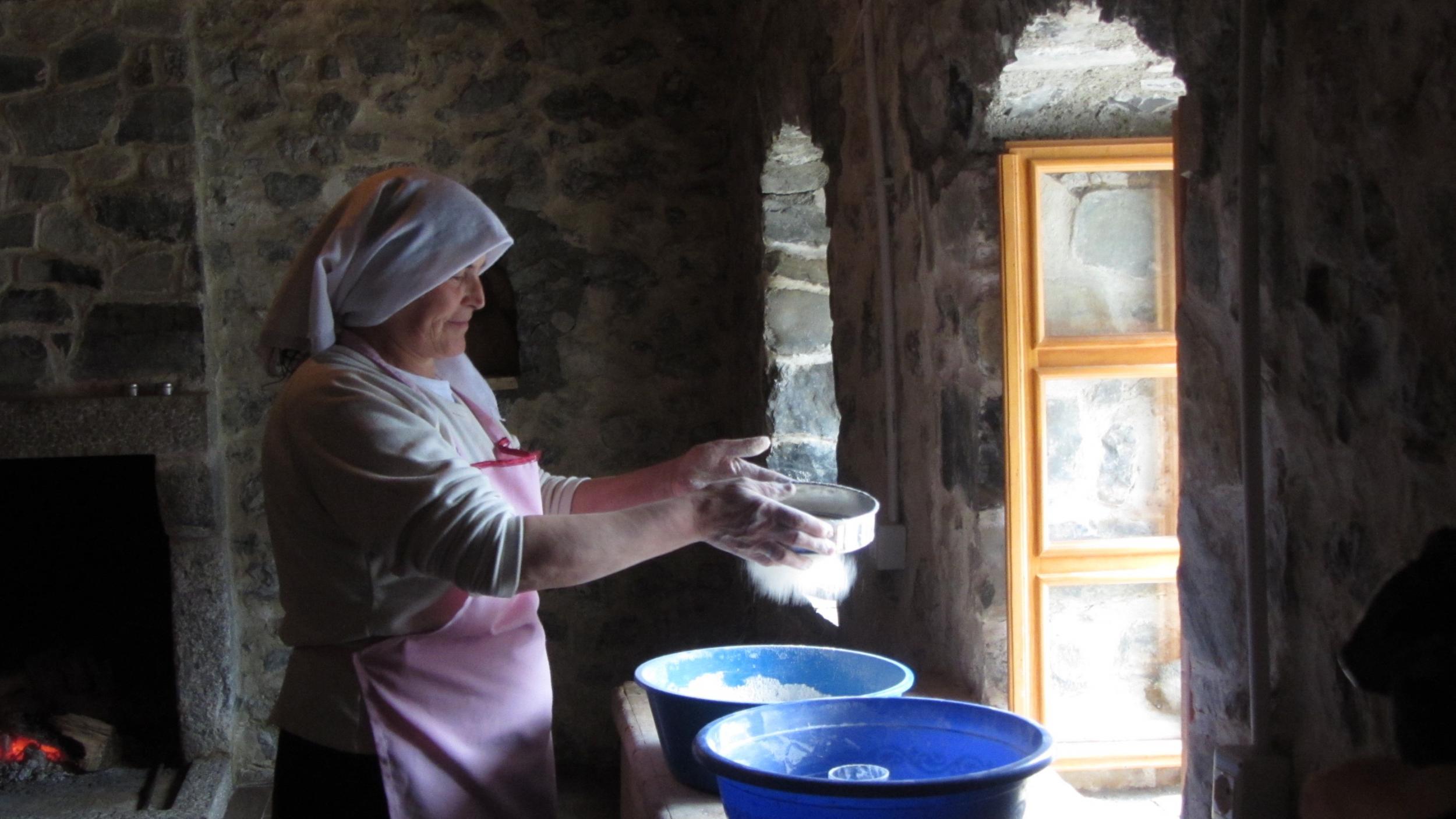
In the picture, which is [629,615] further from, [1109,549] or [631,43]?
[1109,549]

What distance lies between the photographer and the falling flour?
178cm

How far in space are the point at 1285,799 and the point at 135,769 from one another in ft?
11.4

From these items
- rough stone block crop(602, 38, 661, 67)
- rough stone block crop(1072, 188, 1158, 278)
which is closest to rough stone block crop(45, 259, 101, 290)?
rough stone block crop(602, 38, 661, 67)

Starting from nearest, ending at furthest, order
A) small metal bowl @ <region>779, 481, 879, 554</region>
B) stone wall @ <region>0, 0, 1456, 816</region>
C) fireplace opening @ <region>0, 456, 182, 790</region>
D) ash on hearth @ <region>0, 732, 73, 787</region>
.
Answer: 1. small metal bowl @ <region>779, 481, 879, 554</region>
2. stone wall @ <region>0, 0, 1456, 816</region>
3. ash on hearth @ <region>0, 732, 73, 787</region>
4. fireplace opening @ <region>0, 456, 182, 790</region>

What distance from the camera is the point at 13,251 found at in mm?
3498

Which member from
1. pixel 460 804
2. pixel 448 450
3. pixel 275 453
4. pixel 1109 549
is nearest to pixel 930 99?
pixel 1109 549

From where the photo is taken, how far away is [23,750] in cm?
367

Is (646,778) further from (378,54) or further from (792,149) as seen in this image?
(378,54)

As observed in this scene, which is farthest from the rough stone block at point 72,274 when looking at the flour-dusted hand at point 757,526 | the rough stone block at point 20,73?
the flour-dusted hand at point 757,526

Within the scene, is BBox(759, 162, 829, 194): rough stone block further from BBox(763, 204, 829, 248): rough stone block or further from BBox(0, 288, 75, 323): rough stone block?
BBox(0, 288, 75, 323): rough stone block

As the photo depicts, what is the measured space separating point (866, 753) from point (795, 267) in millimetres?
2000

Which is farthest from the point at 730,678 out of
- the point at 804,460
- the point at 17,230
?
the point at 17,230

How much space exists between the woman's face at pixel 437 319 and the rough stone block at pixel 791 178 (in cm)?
160

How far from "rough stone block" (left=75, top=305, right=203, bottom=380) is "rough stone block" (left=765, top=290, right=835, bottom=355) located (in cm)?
161
